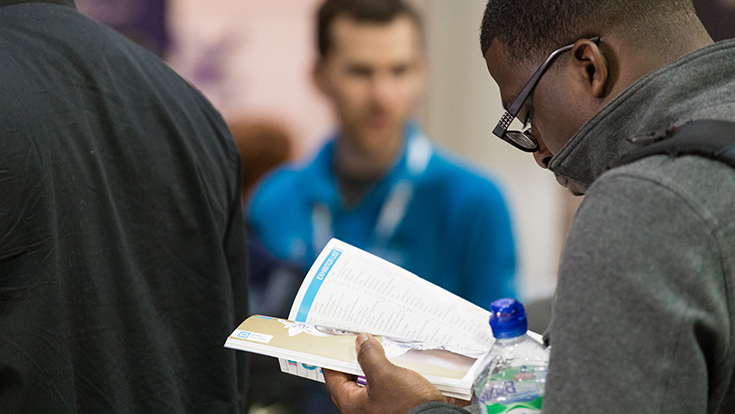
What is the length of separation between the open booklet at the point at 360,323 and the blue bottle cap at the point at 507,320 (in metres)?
0.13

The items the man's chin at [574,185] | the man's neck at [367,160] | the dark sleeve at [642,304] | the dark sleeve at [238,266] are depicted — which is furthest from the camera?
the man's neck at [367,160]

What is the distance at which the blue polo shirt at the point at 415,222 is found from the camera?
96.3 inches

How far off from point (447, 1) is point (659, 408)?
402cm

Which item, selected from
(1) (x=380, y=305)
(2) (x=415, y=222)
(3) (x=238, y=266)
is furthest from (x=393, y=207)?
(1) (x=380, y=305)

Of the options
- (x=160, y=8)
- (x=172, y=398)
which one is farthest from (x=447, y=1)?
(x=172, y=398)

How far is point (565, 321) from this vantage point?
65 cm

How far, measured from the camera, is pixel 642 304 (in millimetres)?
615

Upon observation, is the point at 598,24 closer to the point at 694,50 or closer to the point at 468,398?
the point at 694,50

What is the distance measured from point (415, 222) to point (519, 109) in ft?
5.54

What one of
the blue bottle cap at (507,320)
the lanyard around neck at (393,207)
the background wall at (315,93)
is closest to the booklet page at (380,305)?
the blue bottle cap at (507,320)

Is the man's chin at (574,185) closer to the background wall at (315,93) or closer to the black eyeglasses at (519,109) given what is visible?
the black eyeglasses at (519,109)

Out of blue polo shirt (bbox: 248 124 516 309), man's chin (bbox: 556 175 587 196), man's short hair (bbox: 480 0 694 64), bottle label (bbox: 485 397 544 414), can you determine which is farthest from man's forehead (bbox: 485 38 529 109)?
blue polo shirt (bbox: 248 124 516 309)

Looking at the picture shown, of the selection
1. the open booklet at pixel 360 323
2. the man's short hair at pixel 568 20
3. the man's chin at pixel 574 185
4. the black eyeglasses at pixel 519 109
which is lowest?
the open booklet at pixel 360 323

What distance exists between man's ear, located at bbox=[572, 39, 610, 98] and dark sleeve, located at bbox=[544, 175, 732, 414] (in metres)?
0.22
